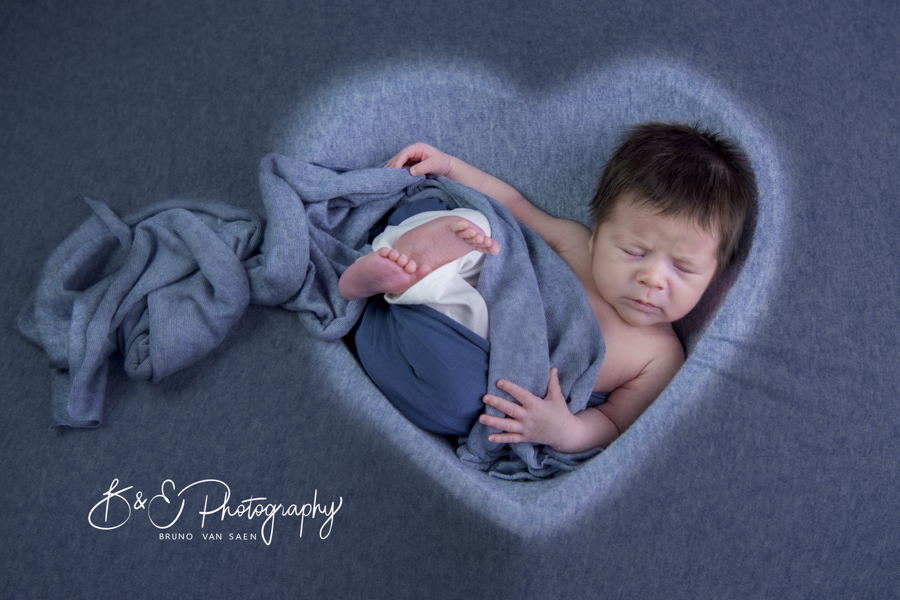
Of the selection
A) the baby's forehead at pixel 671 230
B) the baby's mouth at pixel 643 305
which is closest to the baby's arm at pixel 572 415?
the baby's mouth at pixel 643 305

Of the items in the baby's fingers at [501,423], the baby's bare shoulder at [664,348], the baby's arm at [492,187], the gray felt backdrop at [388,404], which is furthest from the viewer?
the baby's arm at [492,187]

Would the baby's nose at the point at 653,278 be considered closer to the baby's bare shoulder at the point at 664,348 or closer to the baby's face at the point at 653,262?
the baby's face at the point at 653,262

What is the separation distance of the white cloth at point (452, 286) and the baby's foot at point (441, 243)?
3cm

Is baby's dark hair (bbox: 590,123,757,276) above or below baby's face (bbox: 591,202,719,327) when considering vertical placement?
above

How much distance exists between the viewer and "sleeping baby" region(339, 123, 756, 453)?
3.20ft

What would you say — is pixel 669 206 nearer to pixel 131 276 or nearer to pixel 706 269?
pixel 706 269

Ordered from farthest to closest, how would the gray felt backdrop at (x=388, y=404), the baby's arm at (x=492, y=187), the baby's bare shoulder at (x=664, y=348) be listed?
1. the baby's arm at (x=492, y=187)
2. the baby's bare shoulder at (x=664, y=348)
3. the gray felt backdrop at (x=388, y=404)

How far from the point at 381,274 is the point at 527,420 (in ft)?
1.13

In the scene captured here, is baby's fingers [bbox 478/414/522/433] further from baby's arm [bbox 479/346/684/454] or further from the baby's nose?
the baby's nose

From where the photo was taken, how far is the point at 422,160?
1224 mm

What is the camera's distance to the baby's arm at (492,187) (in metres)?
1.21

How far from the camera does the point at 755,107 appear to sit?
111cm

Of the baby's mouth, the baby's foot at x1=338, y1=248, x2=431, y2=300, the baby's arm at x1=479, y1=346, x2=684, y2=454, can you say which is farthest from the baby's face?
the baby's foot at x1=338, y1=248, x2=431, y2=300

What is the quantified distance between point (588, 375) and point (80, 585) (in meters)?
0.88
